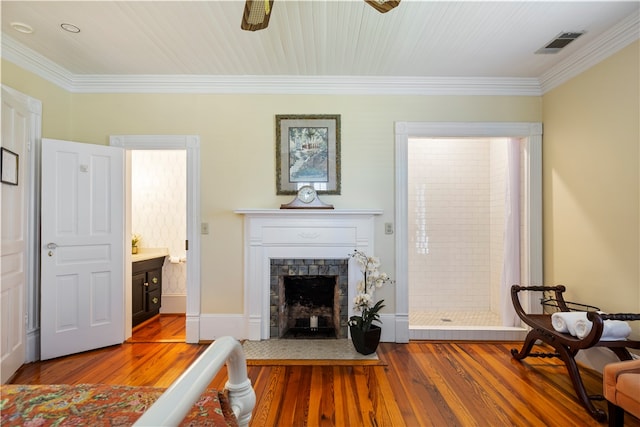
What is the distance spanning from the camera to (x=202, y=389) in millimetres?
Result: 833

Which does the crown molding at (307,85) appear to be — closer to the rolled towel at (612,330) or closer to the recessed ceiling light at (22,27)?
the recessed ceiling light at (22,27)

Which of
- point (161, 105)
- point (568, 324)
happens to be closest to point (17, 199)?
point (161, 105)

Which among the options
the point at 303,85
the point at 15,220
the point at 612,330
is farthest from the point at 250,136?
the point at 612,330

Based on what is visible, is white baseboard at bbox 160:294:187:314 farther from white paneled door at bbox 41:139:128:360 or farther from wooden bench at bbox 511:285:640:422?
wooden bench at bbox 511:285:640:422

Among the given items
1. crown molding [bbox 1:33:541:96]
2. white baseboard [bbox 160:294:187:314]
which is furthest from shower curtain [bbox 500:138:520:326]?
white baseboard [bbox 160:294:187:314]

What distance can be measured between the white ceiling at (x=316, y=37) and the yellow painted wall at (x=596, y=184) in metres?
0.34

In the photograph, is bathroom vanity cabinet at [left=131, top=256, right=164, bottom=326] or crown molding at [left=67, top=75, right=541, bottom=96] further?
bathroom vanity cabinet at [left=131, top=256, right=164, bottom=326]

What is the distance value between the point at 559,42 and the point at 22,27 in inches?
164

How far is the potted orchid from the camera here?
10.00 ft

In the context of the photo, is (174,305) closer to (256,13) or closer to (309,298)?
(309,298)

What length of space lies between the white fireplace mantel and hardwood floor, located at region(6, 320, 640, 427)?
2.22 feet

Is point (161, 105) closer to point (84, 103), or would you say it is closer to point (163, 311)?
point (84, 103)

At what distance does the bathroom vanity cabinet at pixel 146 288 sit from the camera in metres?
3.88

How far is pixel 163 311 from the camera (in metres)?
4.52
